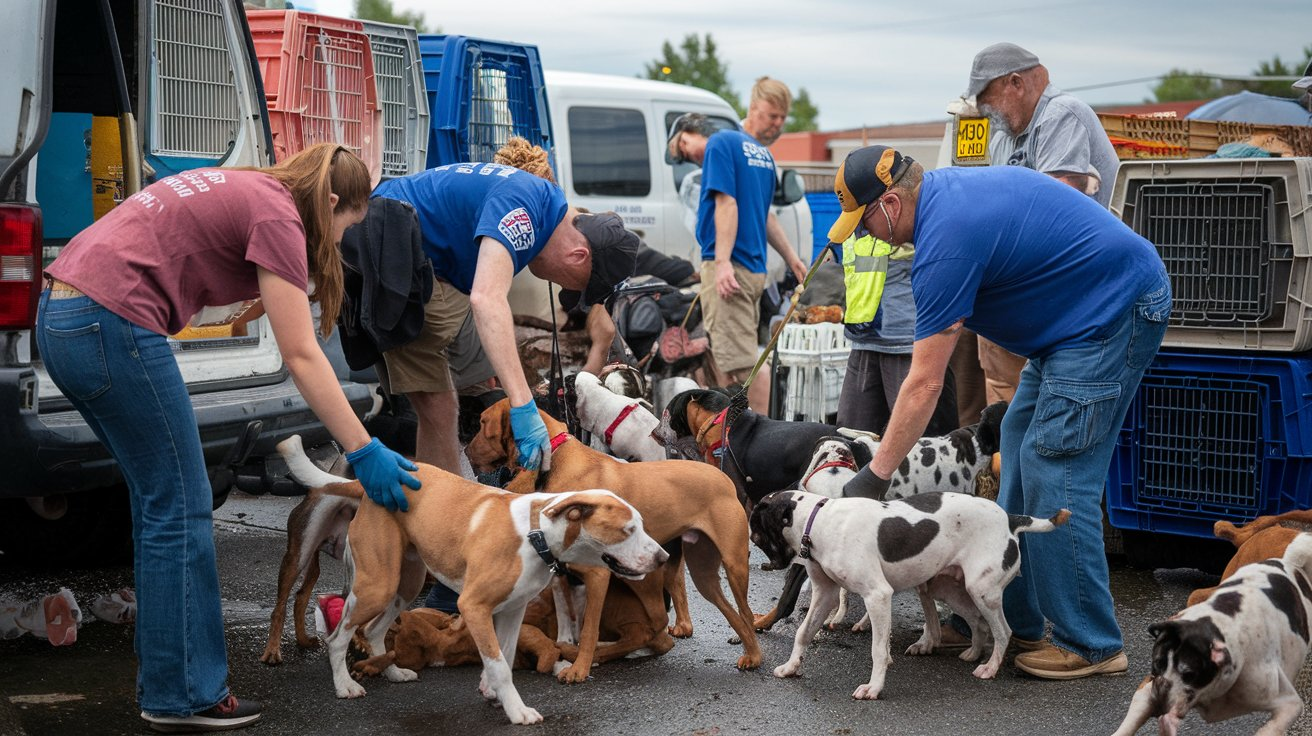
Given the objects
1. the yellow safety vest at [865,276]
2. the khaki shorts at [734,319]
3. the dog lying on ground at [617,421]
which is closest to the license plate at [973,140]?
the yellow safety vest at [865,276]

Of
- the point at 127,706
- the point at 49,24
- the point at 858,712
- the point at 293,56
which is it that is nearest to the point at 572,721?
the point at 858,712

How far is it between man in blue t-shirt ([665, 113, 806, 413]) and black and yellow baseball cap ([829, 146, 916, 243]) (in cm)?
343

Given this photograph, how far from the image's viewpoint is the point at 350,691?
422 centimetres

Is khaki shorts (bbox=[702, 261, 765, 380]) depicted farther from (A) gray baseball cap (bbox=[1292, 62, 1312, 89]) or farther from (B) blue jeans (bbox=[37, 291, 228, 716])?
(B) blue jeans (bbox=[37, 291, 228, 716])

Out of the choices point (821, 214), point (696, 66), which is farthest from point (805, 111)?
point (821, 214)

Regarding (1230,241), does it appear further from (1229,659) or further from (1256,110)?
(1256,110)

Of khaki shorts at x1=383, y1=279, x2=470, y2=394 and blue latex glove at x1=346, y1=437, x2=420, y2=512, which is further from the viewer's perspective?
khaki shorts at x1=383, y1=279, x2=470, y2=394

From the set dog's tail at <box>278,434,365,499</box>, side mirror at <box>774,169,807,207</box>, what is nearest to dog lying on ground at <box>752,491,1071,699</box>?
dog's tail at <box>278,434,365,499</box>

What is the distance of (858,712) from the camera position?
4133mm

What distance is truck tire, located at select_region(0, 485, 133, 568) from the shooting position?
5.77 metres

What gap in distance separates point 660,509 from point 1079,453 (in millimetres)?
1406

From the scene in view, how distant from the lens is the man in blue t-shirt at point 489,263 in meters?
4.50

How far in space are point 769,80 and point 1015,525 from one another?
516 centimetres

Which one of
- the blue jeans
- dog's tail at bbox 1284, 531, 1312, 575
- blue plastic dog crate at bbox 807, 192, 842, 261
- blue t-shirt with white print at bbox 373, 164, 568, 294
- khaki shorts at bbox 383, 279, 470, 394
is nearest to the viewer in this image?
the blue jeans
